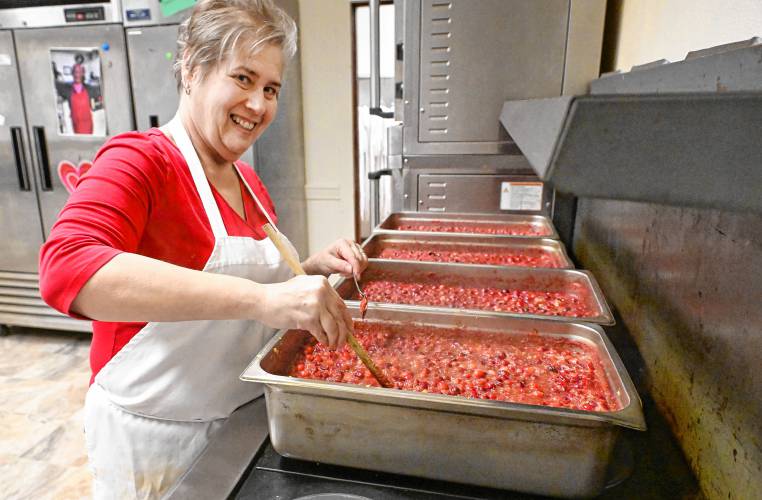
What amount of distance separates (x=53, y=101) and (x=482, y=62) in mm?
3241

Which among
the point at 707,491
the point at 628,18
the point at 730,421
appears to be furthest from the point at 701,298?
the point at 628,18

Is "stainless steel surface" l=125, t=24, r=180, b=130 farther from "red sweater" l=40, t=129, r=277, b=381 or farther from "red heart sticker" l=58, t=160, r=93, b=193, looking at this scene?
"red sweater" l=40, t=129, r=277, b=381

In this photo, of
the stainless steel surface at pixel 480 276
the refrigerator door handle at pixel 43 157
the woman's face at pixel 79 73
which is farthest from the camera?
the refrigerator door handle at pixel 43 157

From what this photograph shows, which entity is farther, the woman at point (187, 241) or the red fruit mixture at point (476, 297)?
the red fruit mixture at point (476, 297)

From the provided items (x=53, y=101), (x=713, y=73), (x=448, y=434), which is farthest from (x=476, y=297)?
(x=53, y=101)

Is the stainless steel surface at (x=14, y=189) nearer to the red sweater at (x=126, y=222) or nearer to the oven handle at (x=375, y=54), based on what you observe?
the oven handle at (x=375, y=54)

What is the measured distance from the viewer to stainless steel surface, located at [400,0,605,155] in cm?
221

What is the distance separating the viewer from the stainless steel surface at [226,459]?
865 mm

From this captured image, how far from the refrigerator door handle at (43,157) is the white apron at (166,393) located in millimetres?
3082

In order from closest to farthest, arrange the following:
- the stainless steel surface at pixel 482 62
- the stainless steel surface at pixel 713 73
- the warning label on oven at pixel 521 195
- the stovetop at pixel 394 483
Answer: the stainless steel surface at pixel 713 73 → the stovetop at pixel 394 483 → the stainless steel surface at pixel 482 62 → the warning label on oven at pixel 521 195

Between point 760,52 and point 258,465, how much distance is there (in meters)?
1.10

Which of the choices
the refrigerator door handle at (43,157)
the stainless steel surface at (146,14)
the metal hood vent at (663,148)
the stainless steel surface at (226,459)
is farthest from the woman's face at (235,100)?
the refrigerator door handle at (43,157)

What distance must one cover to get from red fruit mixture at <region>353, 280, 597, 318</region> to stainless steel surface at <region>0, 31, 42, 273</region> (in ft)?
11.1

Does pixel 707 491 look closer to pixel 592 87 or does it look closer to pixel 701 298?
pixel 701 298
